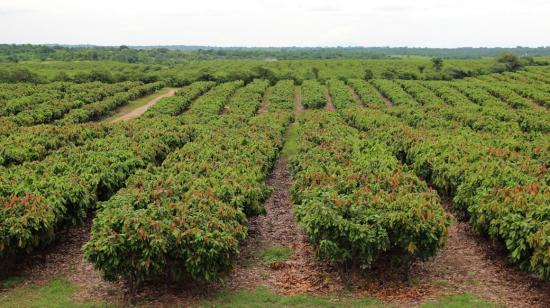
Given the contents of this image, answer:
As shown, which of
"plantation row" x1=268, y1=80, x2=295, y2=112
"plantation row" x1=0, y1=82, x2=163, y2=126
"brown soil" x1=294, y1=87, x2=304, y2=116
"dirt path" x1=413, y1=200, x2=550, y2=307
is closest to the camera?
"dirt path" x1=413, y1=200, x2=550, y2=307

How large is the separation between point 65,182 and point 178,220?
256 inches

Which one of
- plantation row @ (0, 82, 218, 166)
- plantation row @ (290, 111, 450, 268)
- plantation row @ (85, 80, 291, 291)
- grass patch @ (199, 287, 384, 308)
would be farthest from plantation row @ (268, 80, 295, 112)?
grass patch @ (199, 287, 384, 308)

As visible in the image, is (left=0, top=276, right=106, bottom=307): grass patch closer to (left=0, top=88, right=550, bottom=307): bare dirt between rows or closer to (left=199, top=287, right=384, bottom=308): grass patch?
(left=0, top=88, right=550, bottom=307): bare dirt between rows

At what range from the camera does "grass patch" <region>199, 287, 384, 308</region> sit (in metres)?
13.8

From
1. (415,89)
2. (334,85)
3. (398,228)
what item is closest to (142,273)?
(398,228)

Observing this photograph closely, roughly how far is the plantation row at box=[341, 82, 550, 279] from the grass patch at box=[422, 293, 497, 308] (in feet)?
5.04

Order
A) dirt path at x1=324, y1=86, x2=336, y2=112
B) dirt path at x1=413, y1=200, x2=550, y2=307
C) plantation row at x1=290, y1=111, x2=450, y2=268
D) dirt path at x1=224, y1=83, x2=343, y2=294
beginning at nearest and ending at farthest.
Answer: plantation row at x1=290, y1=111, x2=450, y2=268, dirt path at x1=413, y1=200, x2=550, y2=307, dirt path at x1=224, y1=83, x2=343, y2=294, dirt path at x1=324, y1=86, x2=336, y2=112

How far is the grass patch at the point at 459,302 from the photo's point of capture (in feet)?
44.4

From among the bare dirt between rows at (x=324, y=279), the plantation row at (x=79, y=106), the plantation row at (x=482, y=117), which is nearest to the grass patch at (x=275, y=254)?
the bare dirt between rows at (x=324, y=279)

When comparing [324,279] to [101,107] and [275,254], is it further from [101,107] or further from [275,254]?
[101,107]

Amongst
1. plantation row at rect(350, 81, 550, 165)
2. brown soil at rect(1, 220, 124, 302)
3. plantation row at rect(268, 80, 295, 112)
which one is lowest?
brown soil at rect(1, 220, 124, 302)

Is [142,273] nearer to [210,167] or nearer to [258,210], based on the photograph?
[258,210]

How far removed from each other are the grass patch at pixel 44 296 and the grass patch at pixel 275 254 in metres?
5.73

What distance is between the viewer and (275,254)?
17703 mm
